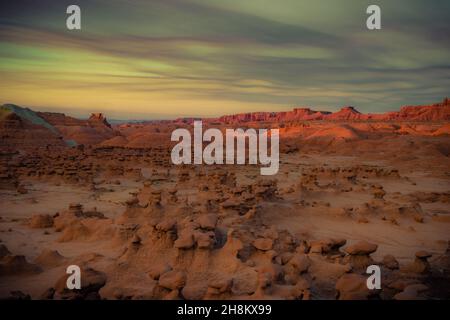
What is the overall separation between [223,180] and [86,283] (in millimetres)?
12605

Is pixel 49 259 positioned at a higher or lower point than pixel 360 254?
lower

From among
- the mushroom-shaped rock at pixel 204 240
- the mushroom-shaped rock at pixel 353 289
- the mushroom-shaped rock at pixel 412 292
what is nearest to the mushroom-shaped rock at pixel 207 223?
the mushroom-shaped rock at pixel 204 240

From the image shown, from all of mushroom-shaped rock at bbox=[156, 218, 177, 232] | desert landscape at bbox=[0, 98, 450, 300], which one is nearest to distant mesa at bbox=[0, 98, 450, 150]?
desert landscape at bbox=[0, 98, 450, 300]

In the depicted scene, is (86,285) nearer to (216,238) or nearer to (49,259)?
(49,259)

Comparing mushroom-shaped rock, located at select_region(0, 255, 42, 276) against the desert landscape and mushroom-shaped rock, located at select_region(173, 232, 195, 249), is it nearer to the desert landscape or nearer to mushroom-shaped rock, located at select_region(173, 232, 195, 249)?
the desert landscape

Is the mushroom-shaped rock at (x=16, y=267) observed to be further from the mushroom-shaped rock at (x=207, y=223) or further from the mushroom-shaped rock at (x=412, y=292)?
the mushroom-shaped rock at (x=412, y=292)

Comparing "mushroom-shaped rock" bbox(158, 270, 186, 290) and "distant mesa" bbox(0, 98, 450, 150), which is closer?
"mushroom-shaped rock" bbox(158, 270, 186, 290)

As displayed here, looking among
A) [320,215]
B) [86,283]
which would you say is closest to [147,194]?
[320,215]

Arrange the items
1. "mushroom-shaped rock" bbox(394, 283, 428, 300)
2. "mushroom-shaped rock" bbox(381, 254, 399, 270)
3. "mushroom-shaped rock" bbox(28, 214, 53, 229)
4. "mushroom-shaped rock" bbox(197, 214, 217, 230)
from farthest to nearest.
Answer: "mushroom-shaped rock" bbox(28, 214, 53, 229), "mushroom-shaped rock" bbox(197, 214, 217, 230), "mushroom-shaped rock" bbox(381, 254, 399, 270), "mushroom-shaped rock" bbox(394, 283, 428, 300)

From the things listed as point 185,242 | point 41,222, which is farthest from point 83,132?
point 185,242

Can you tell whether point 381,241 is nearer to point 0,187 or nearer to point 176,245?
point 176,245

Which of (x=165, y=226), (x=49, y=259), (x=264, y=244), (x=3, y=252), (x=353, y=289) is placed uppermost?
(x=165, y=226)

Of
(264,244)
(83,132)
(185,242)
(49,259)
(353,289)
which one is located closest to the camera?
(353,289)

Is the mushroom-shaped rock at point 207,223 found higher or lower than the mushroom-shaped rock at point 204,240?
higher
